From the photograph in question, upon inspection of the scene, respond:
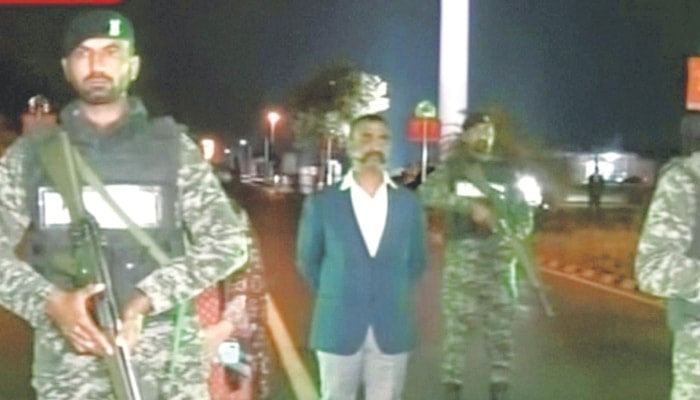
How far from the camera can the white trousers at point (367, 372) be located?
708cm

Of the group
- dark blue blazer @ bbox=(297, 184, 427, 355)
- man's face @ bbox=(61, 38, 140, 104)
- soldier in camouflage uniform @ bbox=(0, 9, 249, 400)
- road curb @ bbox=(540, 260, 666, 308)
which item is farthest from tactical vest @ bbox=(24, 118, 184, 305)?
road curb @ bbox=(540, 260, 666, 308)

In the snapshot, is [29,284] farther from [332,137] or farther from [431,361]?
[332,137]

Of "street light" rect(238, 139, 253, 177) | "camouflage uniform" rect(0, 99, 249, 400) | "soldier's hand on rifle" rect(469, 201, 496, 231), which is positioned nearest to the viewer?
"camouflage uniform" rect(0, 99, 249, 400)

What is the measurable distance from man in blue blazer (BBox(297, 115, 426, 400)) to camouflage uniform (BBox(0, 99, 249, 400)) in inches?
105

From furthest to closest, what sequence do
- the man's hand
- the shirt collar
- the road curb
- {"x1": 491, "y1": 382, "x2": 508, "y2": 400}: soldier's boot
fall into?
1. the road curb
2. {"x1": 491, "y1": 382, "x2": 508, "y2": 400}: soldier's boot
3. the shirt collar
4. the man's hand

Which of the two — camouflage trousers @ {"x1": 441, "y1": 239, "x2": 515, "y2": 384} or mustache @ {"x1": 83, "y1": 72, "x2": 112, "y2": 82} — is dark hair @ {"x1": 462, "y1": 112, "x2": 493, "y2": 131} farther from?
mustache @ {"x1": 83, "y1": 72, "x2": 112, "y2": 82}

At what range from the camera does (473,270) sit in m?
9.33

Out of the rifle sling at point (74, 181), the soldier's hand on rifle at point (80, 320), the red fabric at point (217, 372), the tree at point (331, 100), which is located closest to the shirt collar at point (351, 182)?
the red fabric at point (217, 372)

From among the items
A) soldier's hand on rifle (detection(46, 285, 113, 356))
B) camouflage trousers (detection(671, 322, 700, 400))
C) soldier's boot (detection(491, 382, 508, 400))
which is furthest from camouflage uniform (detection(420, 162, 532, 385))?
soldier's hand on rifle (detection(46, 285, 113, 356))

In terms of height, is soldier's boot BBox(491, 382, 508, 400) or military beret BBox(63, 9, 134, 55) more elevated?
military beret BBox(63, 9, 134, 55)

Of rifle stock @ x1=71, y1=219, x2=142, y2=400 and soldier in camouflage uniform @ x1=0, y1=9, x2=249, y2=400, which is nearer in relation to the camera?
rifle stock @ x1=71, y1=219, x2=142, y2=400

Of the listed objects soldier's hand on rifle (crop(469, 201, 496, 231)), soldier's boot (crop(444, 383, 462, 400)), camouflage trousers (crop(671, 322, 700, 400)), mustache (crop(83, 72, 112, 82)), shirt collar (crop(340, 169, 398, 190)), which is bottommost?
soldier's boot (crop(444, 383, 462, 400))

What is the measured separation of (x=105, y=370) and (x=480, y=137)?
17.5ft

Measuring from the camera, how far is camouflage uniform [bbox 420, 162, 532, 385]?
30.7 ft
